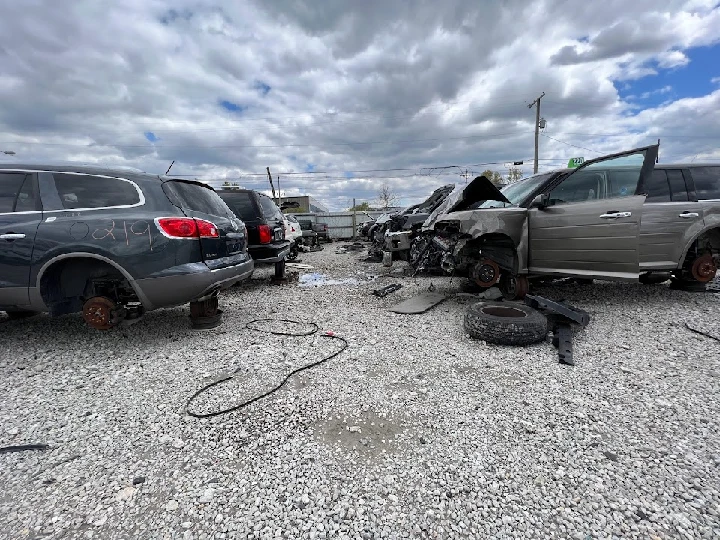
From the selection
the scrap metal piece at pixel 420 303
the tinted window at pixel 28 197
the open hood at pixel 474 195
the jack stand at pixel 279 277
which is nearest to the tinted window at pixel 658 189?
Result: the open hood at pixel 474 195

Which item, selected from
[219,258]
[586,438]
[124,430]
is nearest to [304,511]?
[124,430]

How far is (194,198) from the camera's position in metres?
3.94

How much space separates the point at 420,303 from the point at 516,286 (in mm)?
1377

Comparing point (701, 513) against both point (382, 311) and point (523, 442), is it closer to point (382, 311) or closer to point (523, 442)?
point (523, 442)

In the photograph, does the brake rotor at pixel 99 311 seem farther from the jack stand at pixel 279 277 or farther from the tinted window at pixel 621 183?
the tinted window at pixel 621 183

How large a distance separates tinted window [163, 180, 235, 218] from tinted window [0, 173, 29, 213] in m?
1.38

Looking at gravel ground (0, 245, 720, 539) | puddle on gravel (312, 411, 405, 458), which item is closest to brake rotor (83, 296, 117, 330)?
gravel ground (0, 245, 720, 539)

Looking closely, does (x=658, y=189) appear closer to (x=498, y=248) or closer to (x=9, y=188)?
(x=498, y=248)

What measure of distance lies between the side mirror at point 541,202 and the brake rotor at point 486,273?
0.95m

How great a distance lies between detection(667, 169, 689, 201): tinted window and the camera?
485cm

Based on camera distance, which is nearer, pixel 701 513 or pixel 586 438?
pixel 701 513

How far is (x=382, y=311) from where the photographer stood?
16.5 feet

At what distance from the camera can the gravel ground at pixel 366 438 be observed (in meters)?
1.58

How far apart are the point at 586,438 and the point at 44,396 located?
390 cm
